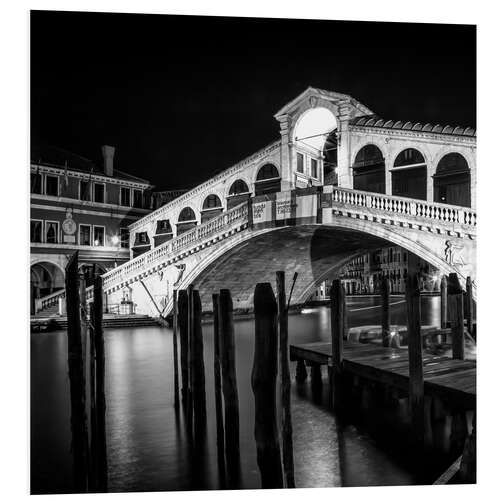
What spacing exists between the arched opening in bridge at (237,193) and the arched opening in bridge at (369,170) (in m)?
1.15

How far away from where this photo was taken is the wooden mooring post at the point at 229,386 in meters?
2.25

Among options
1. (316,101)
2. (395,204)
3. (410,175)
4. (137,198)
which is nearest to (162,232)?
(137,198)

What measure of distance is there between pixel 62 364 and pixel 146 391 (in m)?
0.60

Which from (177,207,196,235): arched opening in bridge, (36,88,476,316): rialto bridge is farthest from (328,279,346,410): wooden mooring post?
(177,207,196,235): arched opening in bridge

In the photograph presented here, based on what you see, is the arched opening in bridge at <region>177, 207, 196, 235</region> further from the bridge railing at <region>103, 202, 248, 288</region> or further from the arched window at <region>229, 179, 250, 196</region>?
the arched window at <region>229, 179, 250, 196</region>

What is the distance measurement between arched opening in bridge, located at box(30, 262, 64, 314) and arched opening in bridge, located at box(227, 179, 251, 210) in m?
1.80

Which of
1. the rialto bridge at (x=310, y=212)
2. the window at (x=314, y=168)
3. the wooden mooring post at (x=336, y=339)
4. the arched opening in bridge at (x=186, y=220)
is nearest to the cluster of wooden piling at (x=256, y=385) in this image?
the wooden mooring post at (x=336, y=339)

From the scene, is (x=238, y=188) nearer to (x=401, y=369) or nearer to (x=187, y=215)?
(x=187, y=215)

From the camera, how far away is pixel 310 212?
15.6ft

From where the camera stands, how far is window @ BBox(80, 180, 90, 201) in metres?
3.47

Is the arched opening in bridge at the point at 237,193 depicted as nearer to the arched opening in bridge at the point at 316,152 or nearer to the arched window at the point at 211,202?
the arched window at the point at 211,202
